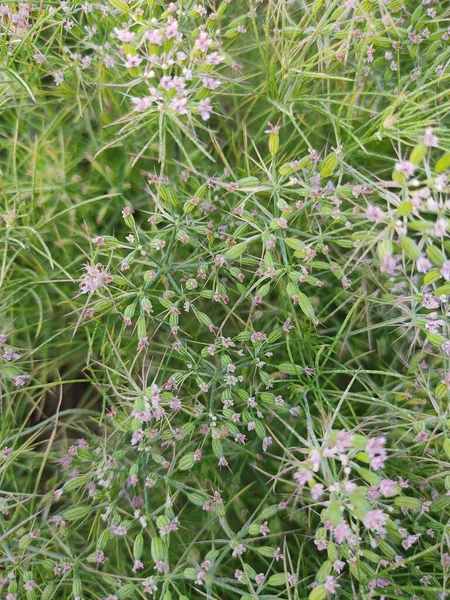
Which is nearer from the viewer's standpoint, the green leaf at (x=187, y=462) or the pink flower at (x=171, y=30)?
the pink flower at (x=171, y=30)

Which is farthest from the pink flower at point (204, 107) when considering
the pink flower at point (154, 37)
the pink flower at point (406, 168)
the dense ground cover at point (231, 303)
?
the pink flower at point (406, 168)

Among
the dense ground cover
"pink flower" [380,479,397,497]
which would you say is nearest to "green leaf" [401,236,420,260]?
the dense ground cover

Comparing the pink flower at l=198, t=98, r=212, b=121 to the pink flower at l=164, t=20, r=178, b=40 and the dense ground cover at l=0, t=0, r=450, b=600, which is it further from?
the pink flower at l=164, t=20, r=178, b=40

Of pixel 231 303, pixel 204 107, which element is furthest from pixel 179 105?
pixel 231 303

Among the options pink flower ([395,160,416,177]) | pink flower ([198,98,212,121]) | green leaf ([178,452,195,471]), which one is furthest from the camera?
green leaf ([178,452,195,471])

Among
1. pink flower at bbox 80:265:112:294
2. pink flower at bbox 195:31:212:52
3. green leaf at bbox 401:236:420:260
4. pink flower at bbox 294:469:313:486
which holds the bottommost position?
pink flower at bbox 294:469:313:486

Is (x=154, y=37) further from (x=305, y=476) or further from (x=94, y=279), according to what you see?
(x=305, y=476)

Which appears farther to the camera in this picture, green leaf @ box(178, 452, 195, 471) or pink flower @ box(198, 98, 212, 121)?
green leaf @ box(178, 452, 195, 471)

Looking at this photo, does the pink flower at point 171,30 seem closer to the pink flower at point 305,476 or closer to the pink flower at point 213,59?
the pink flower at point 213,59
